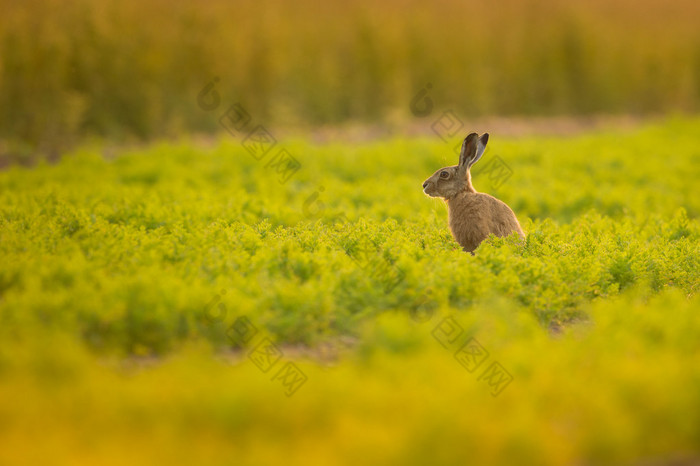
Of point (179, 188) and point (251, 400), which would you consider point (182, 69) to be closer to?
point (179, 188)

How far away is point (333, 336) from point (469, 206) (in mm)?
2769

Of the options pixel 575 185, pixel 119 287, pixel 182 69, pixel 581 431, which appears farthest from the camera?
pixel 182 69

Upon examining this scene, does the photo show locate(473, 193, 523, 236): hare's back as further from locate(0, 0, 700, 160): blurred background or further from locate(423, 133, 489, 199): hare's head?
locate(0, 0, 700, 160): blurred background

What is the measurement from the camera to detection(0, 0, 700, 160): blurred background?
57.1 ft

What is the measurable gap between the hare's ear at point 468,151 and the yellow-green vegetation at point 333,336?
0.91m

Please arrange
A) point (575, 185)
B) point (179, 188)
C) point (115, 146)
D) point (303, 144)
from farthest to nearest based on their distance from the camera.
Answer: point (115, 146), point (303, 144), point (575, 185), point (179, 188)

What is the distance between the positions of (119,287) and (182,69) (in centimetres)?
1541

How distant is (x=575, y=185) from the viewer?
13.8 meters


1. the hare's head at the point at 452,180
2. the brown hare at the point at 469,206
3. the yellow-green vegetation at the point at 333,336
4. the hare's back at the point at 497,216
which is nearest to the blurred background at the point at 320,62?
the yellow-green vegetation at the point at 333,336

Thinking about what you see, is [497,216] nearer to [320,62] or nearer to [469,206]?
[469,206]

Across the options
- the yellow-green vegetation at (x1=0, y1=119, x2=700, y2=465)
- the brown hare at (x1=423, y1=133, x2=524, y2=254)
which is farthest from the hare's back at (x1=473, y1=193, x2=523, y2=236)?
the yellow-green vegetation at (x1=0, y1=119, x2=700, y2=465)

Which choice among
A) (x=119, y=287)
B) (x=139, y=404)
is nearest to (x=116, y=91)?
(x=119, y=287)

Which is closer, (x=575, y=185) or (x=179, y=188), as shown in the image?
(x=179, y=188)

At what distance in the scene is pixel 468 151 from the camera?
8273 mm
